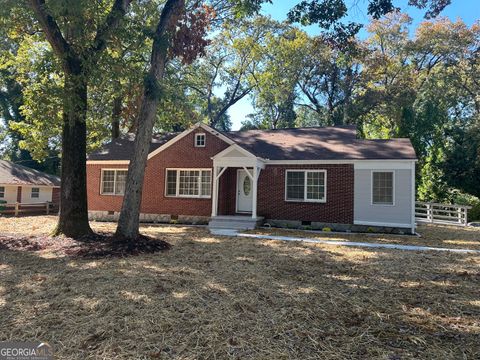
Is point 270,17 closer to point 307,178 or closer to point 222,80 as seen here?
point 222,80

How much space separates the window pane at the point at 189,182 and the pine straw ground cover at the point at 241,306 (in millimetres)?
8717

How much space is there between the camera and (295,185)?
603 inches

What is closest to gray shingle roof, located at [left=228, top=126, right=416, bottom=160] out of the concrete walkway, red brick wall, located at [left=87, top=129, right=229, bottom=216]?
red brick wall, located at [left=87, top=129, right=229, bottom=216]

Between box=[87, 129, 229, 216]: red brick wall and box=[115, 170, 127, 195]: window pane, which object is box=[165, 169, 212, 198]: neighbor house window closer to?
box=[87, 129, 229, 216]: red brick wall

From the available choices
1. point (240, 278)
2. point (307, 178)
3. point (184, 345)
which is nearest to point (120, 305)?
point (184, 345)

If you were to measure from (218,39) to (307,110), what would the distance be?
12053mm

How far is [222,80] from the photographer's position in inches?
1268

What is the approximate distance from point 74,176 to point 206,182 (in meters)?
7.14

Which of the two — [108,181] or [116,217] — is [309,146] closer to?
[116,217]

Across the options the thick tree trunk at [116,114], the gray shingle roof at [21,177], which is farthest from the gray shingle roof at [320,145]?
the gray shingle roof at [21,177]

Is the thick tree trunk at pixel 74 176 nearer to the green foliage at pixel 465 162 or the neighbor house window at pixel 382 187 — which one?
the neighbor house window at pixel 382 187

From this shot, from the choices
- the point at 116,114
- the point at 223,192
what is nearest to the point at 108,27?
the point at 223,192

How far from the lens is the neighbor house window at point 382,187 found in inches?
545

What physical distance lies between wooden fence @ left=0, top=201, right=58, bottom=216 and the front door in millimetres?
15418
